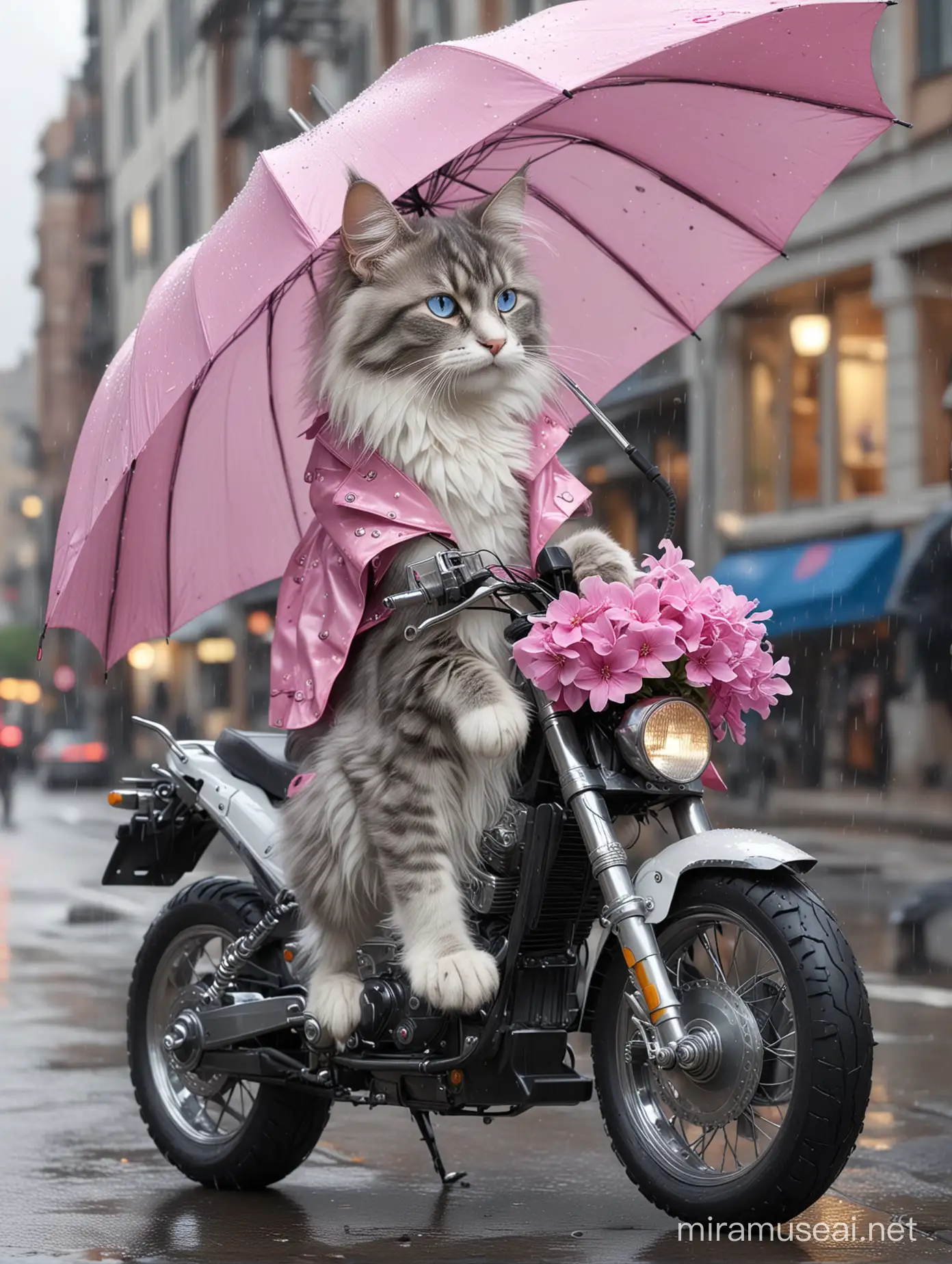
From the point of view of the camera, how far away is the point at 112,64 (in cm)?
5028

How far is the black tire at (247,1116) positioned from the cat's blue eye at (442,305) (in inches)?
68.6

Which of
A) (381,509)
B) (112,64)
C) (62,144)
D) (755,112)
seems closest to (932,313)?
(755,112)

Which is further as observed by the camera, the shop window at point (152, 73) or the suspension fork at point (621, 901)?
the shop window at point (152, 73)

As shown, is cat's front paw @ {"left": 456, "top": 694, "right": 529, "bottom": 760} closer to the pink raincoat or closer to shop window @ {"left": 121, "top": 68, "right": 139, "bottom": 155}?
the pink raincoat

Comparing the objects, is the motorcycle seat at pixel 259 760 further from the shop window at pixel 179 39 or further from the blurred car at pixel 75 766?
the blurred car at pixel 75 766

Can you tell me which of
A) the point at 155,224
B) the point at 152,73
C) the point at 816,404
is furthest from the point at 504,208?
the point at 152,73

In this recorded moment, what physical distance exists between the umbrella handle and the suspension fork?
782 mm

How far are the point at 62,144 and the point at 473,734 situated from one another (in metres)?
79.4

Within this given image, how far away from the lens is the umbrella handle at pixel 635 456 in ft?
15.0

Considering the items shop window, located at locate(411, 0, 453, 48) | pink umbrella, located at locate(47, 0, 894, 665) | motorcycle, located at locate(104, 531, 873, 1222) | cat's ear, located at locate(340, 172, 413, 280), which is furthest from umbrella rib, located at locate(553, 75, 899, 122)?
shop window, located at locate(411, 0, 453, 48)

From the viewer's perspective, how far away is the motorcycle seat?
5223 mm

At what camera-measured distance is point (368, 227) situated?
4.33 metres

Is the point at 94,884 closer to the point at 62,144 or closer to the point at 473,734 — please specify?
the point at 473,734

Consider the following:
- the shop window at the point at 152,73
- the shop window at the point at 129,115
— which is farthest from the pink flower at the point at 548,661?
the shop window at the point at 129,115
